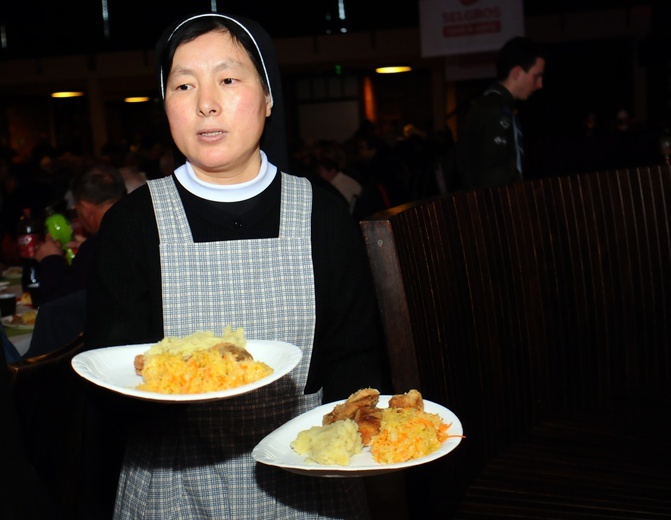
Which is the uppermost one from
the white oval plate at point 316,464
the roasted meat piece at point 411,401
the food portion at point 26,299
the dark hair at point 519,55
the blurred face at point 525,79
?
the dark hair at point 519,55

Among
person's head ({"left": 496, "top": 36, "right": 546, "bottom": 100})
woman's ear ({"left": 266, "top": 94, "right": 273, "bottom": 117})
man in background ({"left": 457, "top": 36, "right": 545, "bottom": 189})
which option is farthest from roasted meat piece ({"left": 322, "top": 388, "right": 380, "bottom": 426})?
Answer: person's head ({"left": 496, "top": 36, "right": 546, "bottom": 100})

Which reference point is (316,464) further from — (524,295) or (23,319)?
(23,319)

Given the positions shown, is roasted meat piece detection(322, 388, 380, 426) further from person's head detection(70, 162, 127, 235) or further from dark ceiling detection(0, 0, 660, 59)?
dark ceiling detection(0, 0, 660, 59)

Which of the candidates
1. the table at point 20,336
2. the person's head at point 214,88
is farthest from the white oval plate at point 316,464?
the table at point 20,336

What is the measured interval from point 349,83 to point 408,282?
1831cm

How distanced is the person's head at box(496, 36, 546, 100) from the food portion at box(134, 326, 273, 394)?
12.0 feet

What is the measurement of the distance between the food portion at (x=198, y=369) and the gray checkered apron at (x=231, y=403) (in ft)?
0.86

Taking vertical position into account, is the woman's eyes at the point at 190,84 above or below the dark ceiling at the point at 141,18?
below

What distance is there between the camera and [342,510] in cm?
165

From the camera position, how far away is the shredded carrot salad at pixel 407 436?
1285 millimetres

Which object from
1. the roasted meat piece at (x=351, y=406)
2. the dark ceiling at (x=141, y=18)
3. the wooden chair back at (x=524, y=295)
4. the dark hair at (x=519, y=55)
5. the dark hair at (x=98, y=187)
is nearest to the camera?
the roasted meat piece at (x=351, y=406)

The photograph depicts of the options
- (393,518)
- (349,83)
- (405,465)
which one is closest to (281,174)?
(405,465)

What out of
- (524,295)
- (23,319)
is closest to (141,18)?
(23,319)

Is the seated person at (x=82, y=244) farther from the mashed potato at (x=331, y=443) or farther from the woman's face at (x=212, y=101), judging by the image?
the mashed potato at (x=331, y=443)
